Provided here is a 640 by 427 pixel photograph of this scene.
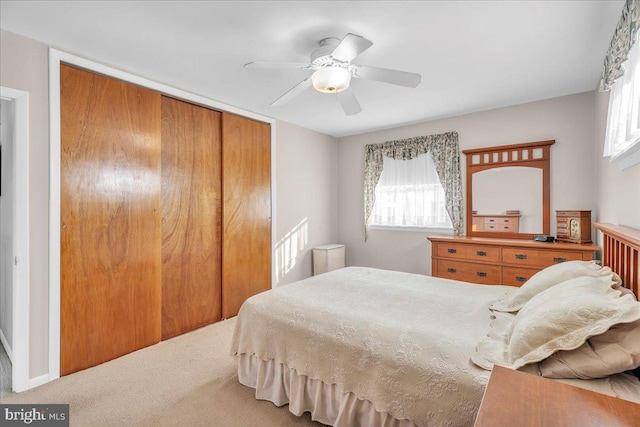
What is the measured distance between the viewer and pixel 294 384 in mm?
1962

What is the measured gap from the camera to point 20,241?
2.25 metres

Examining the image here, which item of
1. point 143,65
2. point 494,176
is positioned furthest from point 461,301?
point 143,65

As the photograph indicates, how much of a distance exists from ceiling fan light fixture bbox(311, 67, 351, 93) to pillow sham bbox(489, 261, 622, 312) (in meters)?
1.83

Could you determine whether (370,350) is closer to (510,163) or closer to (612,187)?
(612,187)

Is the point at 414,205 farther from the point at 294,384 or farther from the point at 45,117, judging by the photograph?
the point at 45,117

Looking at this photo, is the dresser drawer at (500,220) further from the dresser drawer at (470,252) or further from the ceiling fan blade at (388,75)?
the ceiling fan blade at (388,75)

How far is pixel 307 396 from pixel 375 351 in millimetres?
640

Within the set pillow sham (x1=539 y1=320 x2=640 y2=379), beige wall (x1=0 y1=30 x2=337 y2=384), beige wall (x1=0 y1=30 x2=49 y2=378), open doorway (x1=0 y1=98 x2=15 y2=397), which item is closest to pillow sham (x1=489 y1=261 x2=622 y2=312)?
pillow sham (x1=539 y1=320 x2=640 y2=379)

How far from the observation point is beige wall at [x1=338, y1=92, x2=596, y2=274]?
3.43m

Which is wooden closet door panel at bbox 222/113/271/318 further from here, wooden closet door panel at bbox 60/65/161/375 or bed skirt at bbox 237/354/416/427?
bed skirt at bbox 237/354/416/427

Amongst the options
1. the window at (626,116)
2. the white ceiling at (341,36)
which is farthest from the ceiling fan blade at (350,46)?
the window at (626,116)

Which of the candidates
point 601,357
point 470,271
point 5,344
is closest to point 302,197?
point 470,271

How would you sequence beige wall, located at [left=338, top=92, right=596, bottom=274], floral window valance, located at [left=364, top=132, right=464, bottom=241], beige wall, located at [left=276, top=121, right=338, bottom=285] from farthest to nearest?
beige wall, located at [left=276, top=121, right=338, bottom=285], floral window valance, located at [left=364, top=132, right=464, bottom=241], beige wall, located at [left=338, top=92, right=596, bottom=274]

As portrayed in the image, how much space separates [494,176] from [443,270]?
1.36 m
